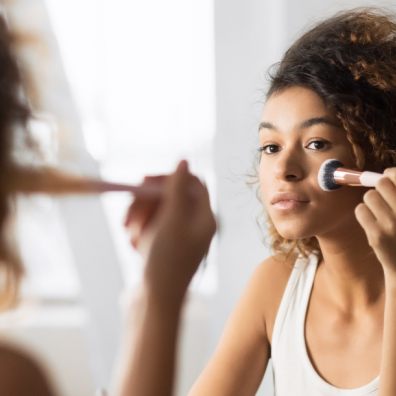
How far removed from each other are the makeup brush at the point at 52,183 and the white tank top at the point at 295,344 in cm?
46

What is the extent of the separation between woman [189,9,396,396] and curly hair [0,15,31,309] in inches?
14.8

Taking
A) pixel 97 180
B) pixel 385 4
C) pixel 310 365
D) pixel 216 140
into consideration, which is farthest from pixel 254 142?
pixel 97 180

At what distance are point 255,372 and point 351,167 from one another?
0.24 metres

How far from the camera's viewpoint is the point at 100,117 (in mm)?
882

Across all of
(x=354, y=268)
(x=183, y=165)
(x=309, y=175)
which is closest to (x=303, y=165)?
(x=309, y=175)

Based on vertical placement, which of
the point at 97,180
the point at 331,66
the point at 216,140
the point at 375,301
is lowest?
the point at 97,180

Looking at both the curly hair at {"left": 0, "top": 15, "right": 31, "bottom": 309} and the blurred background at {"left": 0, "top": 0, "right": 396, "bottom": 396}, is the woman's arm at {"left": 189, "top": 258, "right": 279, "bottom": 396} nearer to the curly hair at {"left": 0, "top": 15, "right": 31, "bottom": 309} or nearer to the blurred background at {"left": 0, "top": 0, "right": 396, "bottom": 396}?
the blurred background at {"left": 0, "top": 0, "right": 396, "bottom": 396}

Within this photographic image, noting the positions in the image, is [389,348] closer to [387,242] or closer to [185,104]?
[387,242]

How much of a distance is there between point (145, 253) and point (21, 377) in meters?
0.06

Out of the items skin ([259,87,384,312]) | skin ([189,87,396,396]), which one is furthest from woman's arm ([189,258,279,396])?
skin ([259,87,384,312])

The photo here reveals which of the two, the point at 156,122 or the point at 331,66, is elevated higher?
the point at 156,122

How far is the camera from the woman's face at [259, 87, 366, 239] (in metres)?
0.62

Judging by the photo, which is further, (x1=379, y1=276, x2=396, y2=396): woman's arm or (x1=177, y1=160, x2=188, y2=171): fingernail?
(x1=379, y1=276, x2=396, y2=396): woman's arm

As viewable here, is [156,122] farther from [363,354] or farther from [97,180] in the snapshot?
[97,180]
